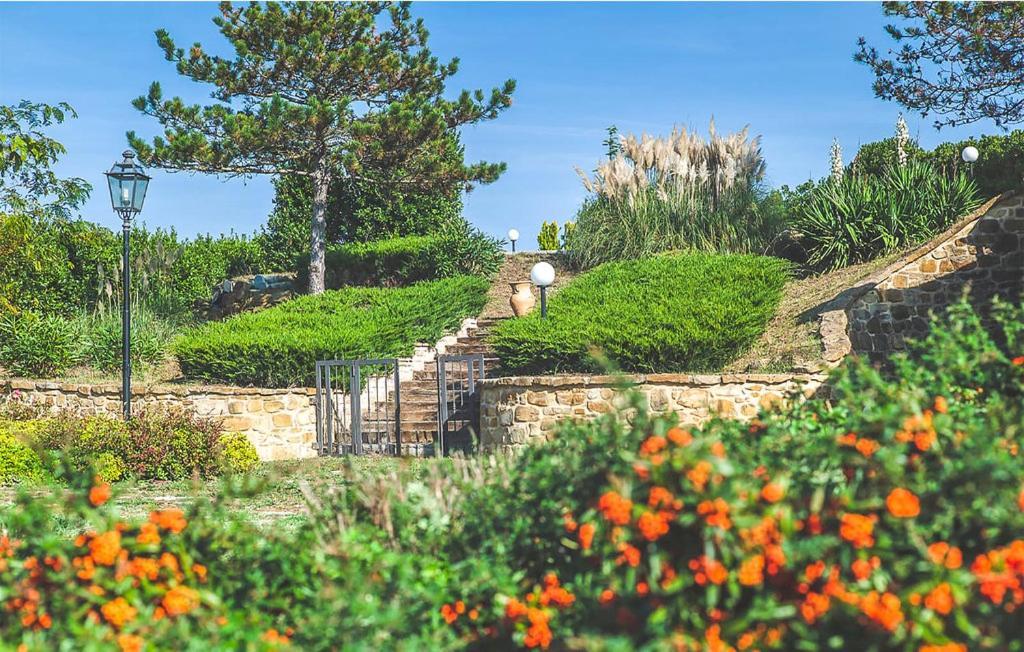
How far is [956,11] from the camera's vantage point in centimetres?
1447

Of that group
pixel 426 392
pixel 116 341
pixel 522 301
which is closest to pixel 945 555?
pixel 426 392

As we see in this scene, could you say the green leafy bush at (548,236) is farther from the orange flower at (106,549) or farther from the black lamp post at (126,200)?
the orange flower at (106,549)

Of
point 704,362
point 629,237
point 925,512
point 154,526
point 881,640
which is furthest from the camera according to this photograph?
point 629,237

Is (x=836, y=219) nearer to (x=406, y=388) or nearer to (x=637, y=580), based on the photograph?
(x=406, y=388)

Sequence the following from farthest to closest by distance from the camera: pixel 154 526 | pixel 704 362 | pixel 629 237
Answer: pixel 629 237 < pixel 704 362 < pixel 154 526

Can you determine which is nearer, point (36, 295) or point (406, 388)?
point (406, 388)

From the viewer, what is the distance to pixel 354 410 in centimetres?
1281

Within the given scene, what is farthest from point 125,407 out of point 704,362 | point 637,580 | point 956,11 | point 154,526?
point 956,11

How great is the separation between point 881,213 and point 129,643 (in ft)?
44.0

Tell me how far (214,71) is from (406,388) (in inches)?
351

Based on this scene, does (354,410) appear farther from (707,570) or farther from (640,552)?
(707,570)

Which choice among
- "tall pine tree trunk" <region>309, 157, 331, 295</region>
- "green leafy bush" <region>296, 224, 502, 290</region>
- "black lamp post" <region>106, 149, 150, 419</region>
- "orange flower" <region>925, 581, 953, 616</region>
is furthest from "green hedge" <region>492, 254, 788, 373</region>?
"orange flower" <region>925, 581, 953, 616</region>

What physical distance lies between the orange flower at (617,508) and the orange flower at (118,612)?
59.0 inches

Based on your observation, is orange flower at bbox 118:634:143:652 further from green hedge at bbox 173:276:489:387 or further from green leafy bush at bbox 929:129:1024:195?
green leafy bush at bbox 929:129:1024:195
